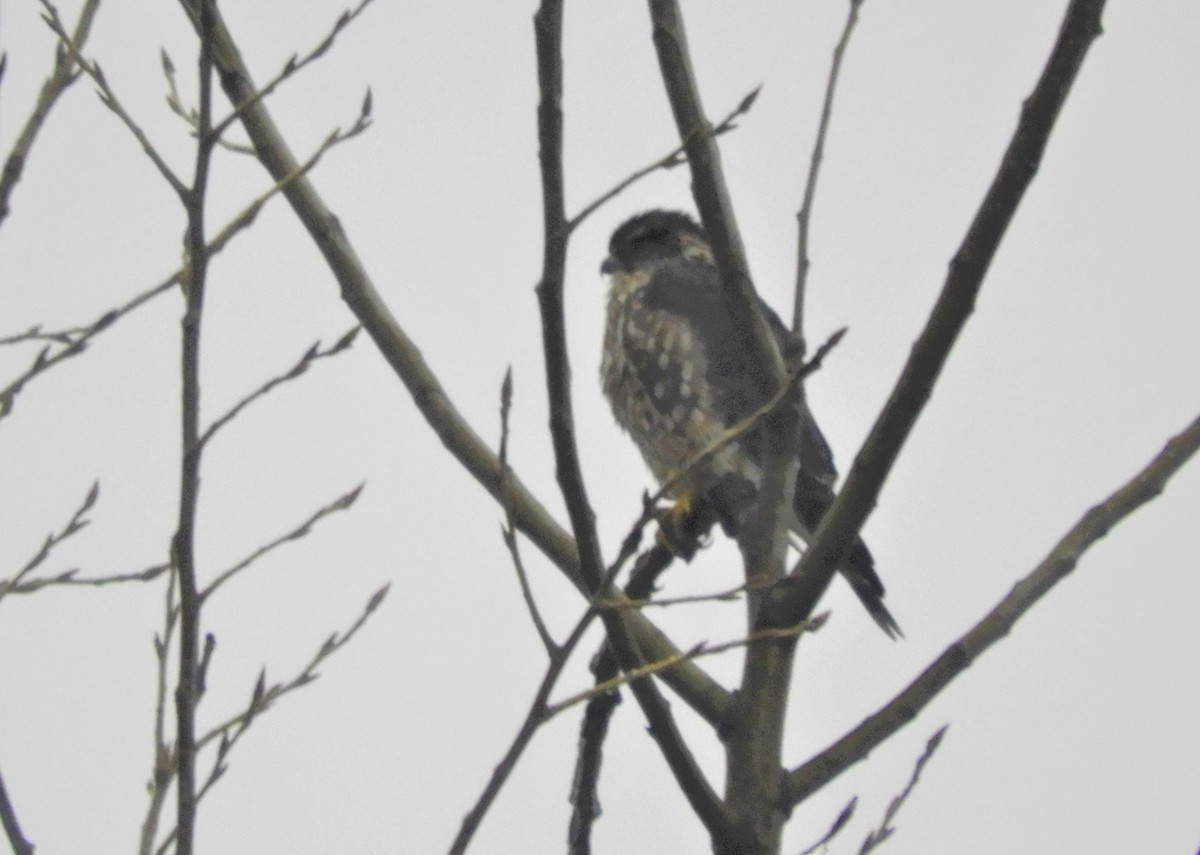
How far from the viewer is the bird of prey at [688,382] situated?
4.86 m

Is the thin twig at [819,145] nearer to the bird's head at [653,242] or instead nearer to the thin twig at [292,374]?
the thin twig at [292,374]

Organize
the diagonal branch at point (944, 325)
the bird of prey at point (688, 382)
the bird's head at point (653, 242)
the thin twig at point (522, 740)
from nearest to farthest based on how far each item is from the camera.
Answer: the thin twig at point (522, 740), the diagonal branch at point (944, 325), the bird of prey at point (688, 382), the bird's head at point (653, 242)

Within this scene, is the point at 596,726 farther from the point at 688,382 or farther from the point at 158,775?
the point at 688,382

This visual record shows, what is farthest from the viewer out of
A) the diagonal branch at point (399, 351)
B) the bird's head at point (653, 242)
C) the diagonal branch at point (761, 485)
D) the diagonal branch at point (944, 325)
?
the bird's head at point (653, 242)

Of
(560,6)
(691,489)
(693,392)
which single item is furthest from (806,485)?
(560,6)

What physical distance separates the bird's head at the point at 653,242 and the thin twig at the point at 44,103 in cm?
345

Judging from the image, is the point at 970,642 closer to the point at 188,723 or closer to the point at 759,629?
the point at 759,629

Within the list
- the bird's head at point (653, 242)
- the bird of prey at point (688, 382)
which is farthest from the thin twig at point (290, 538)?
the bird's head at point (653, 242)

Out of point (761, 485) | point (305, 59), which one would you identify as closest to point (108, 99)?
point (305, 59)

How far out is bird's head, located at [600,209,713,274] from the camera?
6.11 metres

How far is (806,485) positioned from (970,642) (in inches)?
82.0

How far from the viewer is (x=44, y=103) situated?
2.64 metres

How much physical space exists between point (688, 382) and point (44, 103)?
9.51ft

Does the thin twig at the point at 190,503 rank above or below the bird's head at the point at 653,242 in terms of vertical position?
below
